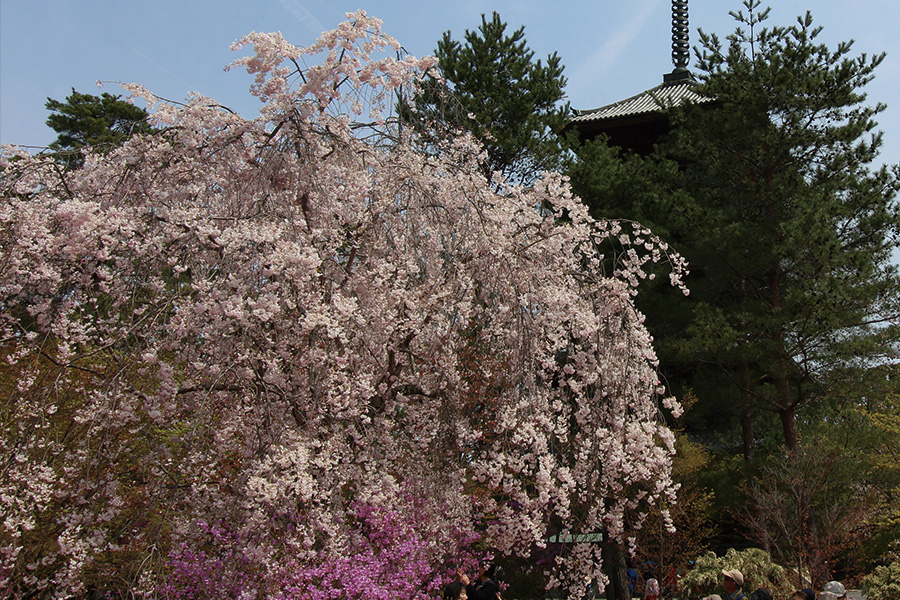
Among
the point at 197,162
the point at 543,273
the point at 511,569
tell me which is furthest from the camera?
the point at 511,569

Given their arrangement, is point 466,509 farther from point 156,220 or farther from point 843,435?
point 843,435

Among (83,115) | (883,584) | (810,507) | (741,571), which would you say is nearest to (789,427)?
(810,507)

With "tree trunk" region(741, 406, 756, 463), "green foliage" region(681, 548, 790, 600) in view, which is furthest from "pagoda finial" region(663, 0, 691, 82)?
"green foliage" region(681, 548, 790, 600)

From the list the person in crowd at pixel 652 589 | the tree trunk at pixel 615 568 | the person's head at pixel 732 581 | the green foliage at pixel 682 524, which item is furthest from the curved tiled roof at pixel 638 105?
the person's head at pixel 732 581

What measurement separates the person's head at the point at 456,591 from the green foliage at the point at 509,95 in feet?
33.7

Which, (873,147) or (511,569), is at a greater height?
(873,147)

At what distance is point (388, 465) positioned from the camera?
17.4 ft

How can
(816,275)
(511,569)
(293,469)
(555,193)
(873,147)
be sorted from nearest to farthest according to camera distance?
(293,469) → (555,193) → (511,569) → (816,275) → (873,147)

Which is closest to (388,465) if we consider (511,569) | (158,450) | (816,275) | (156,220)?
(158,450)

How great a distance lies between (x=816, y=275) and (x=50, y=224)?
10962mm

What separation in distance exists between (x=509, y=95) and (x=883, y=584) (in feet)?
37.7

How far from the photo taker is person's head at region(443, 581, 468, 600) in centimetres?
651

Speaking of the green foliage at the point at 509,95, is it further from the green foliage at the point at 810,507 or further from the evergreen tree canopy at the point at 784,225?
the green foliage at the point at 810,507

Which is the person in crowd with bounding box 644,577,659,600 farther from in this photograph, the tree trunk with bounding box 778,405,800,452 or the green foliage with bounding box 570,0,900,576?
the tree trunk with bounding box 778,405,800,452
